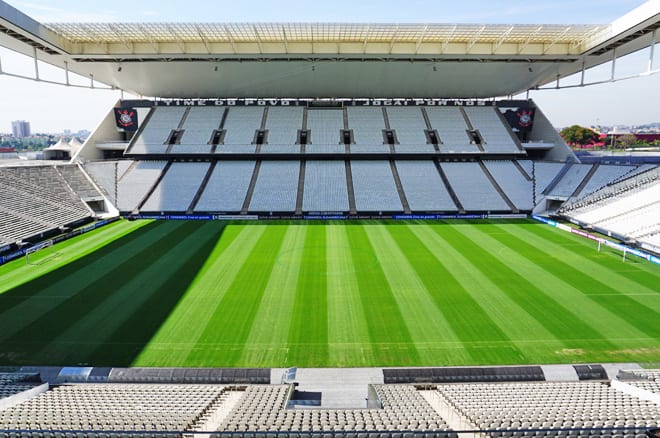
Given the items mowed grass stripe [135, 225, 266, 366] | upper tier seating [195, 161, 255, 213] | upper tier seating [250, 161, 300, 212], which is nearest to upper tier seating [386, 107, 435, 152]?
upper tier seating [250, 161, 300, 212]

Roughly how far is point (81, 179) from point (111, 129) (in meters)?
10.3

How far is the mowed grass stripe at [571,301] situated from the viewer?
1459 cm

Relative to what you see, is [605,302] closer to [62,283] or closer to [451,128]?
[62,283]

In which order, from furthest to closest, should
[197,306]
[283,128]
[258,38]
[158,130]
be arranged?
[283,128] < [158,130] < [258,38] < [197,306]

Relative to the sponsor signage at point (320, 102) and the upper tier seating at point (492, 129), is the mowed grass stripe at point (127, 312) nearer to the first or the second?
the sponsor signage at point (320, 102)

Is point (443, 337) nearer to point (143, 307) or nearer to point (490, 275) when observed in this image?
point (490, 275)

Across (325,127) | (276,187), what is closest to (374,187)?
(276,187)

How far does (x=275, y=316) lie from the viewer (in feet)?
52.4

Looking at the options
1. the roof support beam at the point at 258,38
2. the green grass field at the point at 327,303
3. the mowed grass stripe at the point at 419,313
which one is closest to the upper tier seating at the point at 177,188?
the green grass field at the point at 327,303

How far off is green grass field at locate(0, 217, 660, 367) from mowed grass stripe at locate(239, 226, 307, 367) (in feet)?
0.25

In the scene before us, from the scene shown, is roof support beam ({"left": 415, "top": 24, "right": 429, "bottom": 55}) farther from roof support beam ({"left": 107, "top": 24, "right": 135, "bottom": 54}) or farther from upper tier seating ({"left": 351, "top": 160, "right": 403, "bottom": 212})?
roof support beam ({"left": 107, "top": 24, "right": 135, "bottom": 54})

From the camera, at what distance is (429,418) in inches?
350

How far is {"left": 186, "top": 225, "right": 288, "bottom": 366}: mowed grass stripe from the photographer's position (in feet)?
43.6

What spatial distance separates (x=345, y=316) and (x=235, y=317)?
4519 mm
